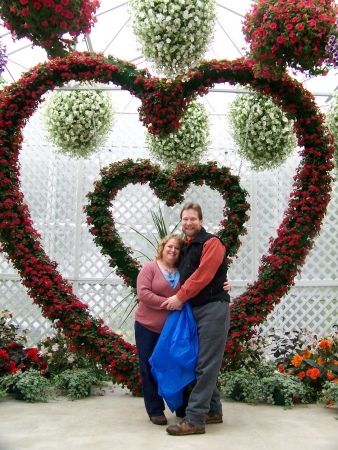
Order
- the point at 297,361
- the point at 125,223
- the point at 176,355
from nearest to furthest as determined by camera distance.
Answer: the point at 176,355 < the point at 297,361 < the point at 125,223

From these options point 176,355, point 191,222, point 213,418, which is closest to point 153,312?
point 176,355

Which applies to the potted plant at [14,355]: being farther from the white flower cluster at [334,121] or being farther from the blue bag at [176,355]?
the white flower cluster at [334,121]

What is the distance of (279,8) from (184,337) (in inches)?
80.4

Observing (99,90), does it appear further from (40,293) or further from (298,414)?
(298,414)

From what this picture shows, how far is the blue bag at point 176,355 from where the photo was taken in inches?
114

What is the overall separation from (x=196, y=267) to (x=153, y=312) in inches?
16.7

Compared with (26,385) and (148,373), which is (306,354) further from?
(26,385)

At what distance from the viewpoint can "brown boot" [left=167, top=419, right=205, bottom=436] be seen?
2818mm

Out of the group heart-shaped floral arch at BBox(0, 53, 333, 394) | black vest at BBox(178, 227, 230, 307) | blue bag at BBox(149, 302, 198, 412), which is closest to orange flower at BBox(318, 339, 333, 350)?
heart-shaped floral arch at BBox(0, 53, 333, 394)

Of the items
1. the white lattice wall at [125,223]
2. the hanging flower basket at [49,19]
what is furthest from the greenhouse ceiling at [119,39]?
the hanging flower basket at [49,19]

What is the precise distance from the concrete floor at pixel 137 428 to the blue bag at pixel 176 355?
287mm

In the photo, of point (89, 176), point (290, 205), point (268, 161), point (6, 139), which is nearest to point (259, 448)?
point (290, 205)

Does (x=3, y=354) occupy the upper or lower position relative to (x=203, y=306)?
lower

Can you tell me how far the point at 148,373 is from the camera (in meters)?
3.08
